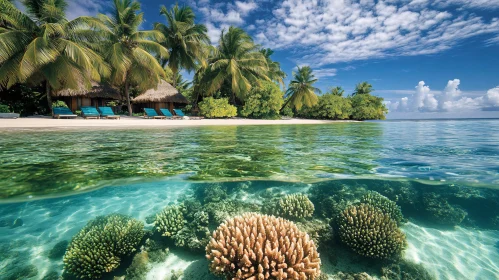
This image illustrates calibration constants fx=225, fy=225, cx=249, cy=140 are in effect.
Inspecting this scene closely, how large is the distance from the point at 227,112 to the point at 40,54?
17.1 metres

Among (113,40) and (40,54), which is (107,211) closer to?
(40,54)

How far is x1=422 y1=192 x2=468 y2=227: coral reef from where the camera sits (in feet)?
17.0

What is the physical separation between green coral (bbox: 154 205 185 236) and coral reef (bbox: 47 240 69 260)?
161 cm

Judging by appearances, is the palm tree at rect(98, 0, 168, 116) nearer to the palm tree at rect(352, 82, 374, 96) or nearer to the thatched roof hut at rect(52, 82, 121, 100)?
the thatched roof hut at rect(52, 82, 121, 100)

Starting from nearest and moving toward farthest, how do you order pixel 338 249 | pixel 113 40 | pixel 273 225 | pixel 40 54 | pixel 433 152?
pixel 273 225
pixel 338 249
pixel 433 152
pixel 40 54
pixel 113 40

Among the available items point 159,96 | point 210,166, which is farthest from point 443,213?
point 159,96

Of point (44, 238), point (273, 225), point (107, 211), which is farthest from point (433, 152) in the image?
point (44, 238)

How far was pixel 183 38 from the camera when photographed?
28453 mm

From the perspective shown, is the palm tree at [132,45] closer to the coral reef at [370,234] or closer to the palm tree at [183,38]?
the palm tree at [183,38]

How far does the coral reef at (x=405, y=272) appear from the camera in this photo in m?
3.79

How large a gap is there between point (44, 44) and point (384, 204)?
76.5 ft

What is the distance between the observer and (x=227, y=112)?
2777 cm

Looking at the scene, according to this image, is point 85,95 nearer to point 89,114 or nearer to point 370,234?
point 89,114

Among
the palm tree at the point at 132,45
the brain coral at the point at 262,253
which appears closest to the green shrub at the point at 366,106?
the palm tree at the point at 132,45
